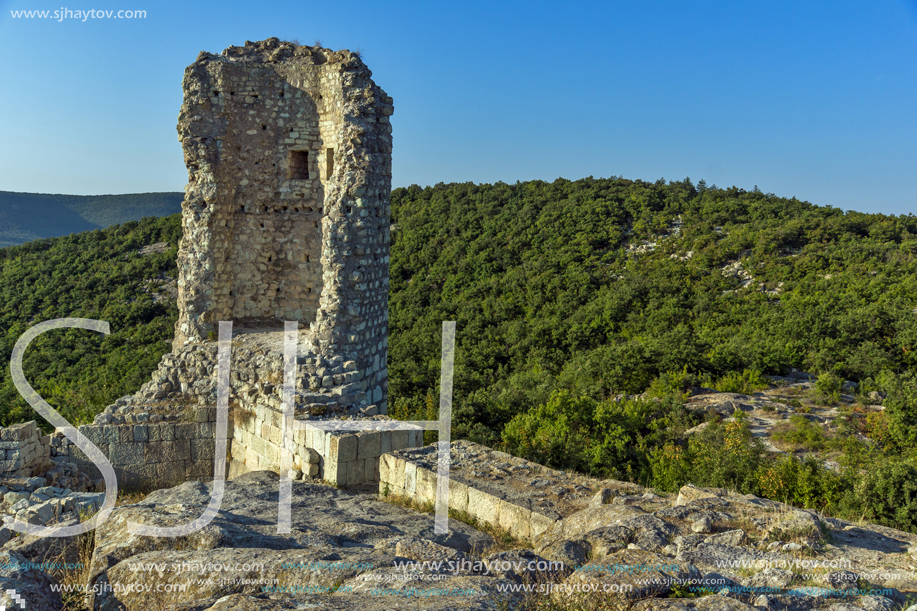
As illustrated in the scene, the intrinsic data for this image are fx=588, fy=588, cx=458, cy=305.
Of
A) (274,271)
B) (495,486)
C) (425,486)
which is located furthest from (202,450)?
(495,486)

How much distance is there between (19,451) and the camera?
5621 millimetres

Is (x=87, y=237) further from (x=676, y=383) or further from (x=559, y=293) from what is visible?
(x=676, y=383)

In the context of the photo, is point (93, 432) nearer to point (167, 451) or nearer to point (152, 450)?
point (152, 450)

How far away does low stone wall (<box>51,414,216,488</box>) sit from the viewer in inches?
249

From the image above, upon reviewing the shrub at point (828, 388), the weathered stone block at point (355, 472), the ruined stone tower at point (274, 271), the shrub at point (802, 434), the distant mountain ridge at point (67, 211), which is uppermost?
the distant mountain ridge at point (67, 211)

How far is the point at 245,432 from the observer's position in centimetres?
659

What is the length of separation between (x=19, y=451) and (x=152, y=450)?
3.97ft

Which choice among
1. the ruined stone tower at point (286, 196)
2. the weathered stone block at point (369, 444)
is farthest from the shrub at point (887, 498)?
the ruined stone tower at point (286, 196)

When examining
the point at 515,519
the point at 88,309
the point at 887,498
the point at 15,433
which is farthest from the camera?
the point at 88,309

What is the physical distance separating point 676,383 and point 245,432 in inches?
324

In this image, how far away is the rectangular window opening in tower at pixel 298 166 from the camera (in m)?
7.82

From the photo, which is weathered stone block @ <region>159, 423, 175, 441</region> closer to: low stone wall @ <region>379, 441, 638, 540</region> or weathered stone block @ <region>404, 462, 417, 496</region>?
low stone wall @ <region>379, 441, 638, 540</region>

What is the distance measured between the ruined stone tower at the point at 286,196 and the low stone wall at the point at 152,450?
1.28 metres

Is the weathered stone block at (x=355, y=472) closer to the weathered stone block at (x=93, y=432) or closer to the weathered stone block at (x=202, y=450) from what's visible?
the weathered stone block at (x=202, y=450)
